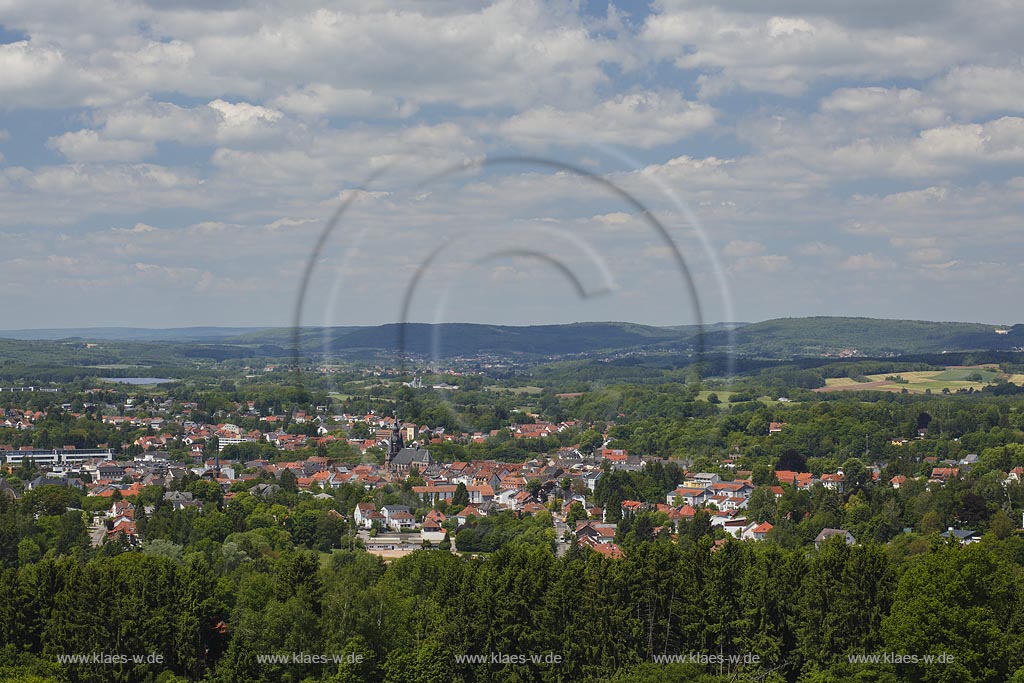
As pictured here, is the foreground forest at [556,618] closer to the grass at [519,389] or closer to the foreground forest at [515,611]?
the foreground forest at [515,611]

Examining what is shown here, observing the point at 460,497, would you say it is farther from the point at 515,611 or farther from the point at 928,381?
the point at 928,381

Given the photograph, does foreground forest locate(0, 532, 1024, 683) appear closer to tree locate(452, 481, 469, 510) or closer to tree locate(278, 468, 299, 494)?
tree locate(452, 481, 469, 510)

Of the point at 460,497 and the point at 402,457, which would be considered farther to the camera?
the point at 402,457

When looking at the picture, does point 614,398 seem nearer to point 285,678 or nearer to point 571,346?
point 571,346

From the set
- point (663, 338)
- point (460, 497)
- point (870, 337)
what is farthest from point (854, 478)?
point (870, 337)

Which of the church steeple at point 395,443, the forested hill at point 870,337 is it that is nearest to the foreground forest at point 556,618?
the church steeple at point 395,443

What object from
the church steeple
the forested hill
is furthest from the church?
the forested hill

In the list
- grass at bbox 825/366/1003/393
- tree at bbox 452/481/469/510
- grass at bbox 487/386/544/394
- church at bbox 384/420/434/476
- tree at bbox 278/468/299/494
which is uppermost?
grass at bbox 487/386/544/394

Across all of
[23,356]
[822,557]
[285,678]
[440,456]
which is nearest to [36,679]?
[285,678]

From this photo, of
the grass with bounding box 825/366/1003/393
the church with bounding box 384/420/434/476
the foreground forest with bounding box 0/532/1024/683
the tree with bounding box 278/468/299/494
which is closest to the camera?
the foreground forest with bounding box 0/532/1024/683
